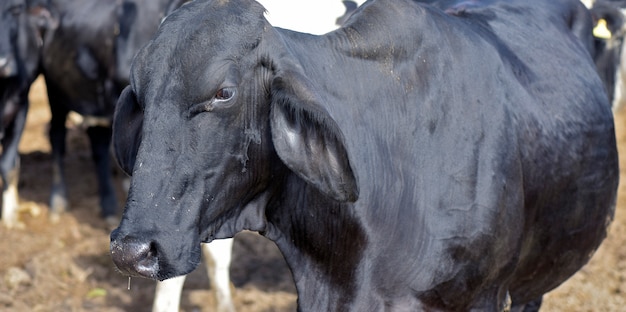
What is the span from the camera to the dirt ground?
5594 mm

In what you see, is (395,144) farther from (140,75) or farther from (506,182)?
(140,75)

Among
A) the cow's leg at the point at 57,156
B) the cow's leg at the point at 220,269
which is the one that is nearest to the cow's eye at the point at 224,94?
the cow's leg at the point at 220,269

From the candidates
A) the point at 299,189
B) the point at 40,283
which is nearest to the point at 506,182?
the point at 299,189

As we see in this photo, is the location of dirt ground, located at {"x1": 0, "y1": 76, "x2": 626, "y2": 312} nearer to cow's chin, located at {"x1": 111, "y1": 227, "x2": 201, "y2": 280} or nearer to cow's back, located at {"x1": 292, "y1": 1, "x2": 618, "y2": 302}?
cow's back, located at {"x1": 292, "y1": 1, "x2": 618, "y2": 302}

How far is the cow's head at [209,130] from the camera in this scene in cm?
238

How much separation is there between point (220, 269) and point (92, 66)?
2796 millimetres

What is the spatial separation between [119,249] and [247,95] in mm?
472

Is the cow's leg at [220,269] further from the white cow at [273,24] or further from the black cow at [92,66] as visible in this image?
the black cow at [92,66]

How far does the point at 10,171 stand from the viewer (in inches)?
291

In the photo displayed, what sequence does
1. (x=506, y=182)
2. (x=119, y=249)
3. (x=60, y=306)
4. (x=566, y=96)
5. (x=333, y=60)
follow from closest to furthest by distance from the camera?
(x=119, y=249) → (x=333, y=60) → (x=506, y=182) → (x=566, y=96) → (x=60, y=306)

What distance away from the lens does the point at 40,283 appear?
5949 millimetres

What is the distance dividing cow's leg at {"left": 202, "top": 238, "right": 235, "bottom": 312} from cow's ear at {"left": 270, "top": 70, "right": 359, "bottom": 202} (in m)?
2.67

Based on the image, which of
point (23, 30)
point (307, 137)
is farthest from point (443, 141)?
point (23, 30)

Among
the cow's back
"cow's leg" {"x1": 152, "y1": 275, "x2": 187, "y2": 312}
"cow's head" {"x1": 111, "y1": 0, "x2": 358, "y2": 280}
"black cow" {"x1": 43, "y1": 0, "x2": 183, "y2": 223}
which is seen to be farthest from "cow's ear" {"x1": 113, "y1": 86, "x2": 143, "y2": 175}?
"black cow" {"x1": 43, "y1": 0, "x2": 183, "y2": 223}
